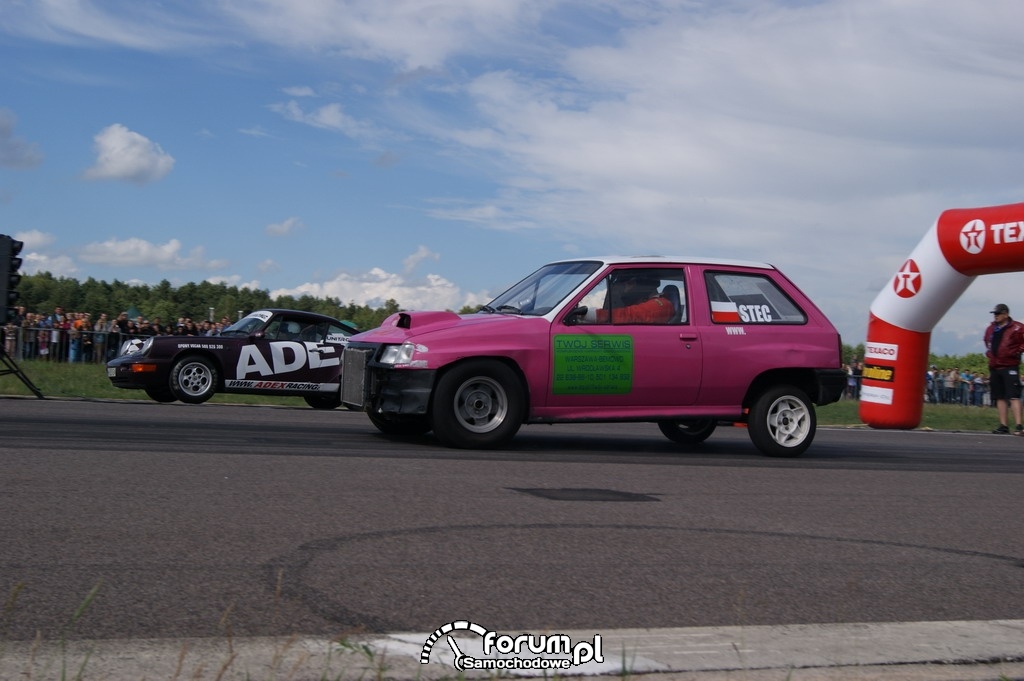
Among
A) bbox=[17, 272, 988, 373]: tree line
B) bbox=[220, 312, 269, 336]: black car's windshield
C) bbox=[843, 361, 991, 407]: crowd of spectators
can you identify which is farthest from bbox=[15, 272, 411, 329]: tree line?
bbox=[220, 312, 269, 336]: black car's windshield

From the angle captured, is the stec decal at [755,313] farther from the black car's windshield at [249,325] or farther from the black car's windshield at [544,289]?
the black car's windshield at [249,325]

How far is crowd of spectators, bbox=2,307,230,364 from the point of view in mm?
25761

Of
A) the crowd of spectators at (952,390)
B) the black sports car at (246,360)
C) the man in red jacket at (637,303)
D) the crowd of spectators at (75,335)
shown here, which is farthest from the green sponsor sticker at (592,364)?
the crowd of spectators at (952,390)

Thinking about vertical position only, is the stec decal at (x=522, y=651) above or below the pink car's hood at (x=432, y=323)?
below

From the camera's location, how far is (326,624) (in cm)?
389

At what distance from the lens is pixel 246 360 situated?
645 inches

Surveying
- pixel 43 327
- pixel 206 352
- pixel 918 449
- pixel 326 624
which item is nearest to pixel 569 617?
pixel 326 624

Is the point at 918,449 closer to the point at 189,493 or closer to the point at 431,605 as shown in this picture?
the point at 189,493

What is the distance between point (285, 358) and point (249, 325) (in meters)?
0.83

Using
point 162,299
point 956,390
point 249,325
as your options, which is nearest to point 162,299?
point 162,299

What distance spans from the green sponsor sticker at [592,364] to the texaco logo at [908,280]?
7.54 metres

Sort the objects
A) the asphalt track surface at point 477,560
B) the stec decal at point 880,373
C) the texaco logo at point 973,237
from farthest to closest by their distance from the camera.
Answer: the stec decal at point 880,373 → the texaco logo at point 973,237 → the asphalt track surface at point 477,560

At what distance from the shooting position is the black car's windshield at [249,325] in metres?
16.8

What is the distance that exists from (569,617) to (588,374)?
6.15 m
